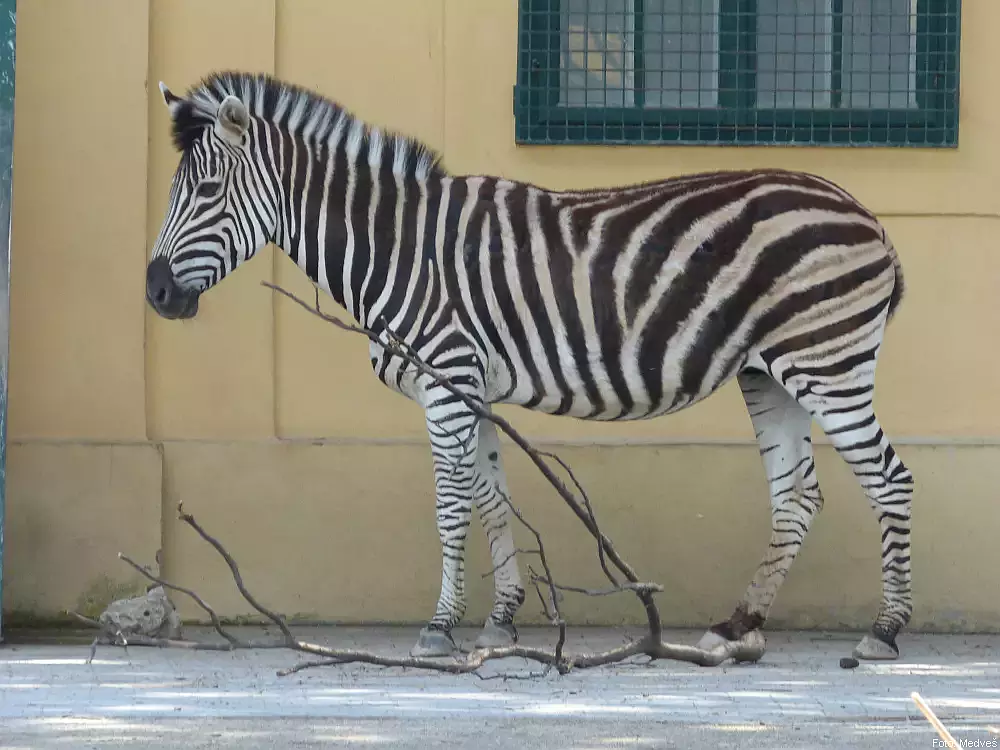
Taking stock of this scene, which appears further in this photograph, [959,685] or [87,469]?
[87,469]

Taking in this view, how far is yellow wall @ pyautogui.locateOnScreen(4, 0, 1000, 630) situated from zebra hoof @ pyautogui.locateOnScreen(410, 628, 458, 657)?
84 cm

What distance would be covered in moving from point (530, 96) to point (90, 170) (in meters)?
2.21

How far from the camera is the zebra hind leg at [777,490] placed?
577cm

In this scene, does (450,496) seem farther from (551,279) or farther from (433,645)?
(551,279)

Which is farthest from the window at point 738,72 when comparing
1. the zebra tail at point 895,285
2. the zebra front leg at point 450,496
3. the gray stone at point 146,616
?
the gray stone at point 146,616

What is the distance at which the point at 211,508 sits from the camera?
648 centimetres

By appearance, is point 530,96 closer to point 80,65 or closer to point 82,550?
point 80,65

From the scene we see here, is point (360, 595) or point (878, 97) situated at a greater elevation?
point (878, 97)

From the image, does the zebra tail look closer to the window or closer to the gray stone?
the window

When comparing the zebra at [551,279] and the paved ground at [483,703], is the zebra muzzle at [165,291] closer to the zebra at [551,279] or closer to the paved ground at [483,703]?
the zebra at [551,279]

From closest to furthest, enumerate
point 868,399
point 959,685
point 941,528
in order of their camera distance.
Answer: point 959,685 → point 868,399 → point 941,528

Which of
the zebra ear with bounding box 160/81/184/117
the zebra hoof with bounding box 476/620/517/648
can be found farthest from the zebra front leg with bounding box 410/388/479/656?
the zebra ear with bounding box 160/81/184/117

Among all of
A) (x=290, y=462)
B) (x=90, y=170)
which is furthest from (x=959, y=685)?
(x=90, y=170)

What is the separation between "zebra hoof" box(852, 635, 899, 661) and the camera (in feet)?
18.3
